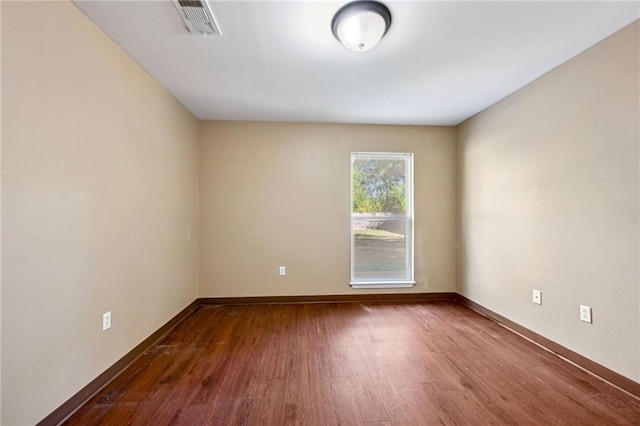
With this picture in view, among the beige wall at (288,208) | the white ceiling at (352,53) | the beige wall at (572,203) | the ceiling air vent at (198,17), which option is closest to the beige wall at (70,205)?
the white ceiling at (352,53)

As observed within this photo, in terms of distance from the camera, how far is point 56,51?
1.55 m

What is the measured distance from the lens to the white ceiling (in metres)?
1.69

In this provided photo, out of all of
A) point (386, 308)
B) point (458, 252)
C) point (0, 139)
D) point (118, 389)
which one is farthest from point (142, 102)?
point (458, 252)

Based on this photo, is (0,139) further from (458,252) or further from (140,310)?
(458,252)

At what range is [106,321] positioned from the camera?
1948mm

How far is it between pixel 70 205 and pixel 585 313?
367cm

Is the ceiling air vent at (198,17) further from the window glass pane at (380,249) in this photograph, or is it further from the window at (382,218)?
the window glass pane at (380,249)

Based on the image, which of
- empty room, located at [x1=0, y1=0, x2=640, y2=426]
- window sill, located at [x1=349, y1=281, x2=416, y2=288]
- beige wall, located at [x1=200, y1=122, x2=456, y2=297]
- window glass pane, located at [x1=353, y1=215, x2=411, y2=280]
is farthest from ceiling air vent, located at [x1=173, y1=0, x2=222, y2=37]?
window sill, located at [x1=349, y1=281, x2=416, y2=288]

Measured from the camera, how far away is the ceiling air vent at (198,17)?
162cm

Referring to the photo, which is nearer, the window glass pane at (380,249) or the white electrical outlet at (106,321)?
the white electrical outlet at (106,321)

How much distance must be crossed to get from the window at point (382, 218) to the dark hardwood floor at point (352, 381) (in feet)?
3.21

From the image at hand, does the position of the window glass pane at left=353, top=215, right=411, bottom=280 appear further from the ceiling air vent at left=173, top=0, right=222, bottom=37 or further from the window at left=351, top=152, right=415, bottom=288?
the ceiling air vent at left=173, top=0, right=222, bottom=37

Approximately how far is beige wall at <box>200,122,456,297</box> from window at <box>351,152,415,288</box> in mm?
114

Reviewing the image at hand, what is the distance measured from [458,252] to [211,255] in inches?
134
